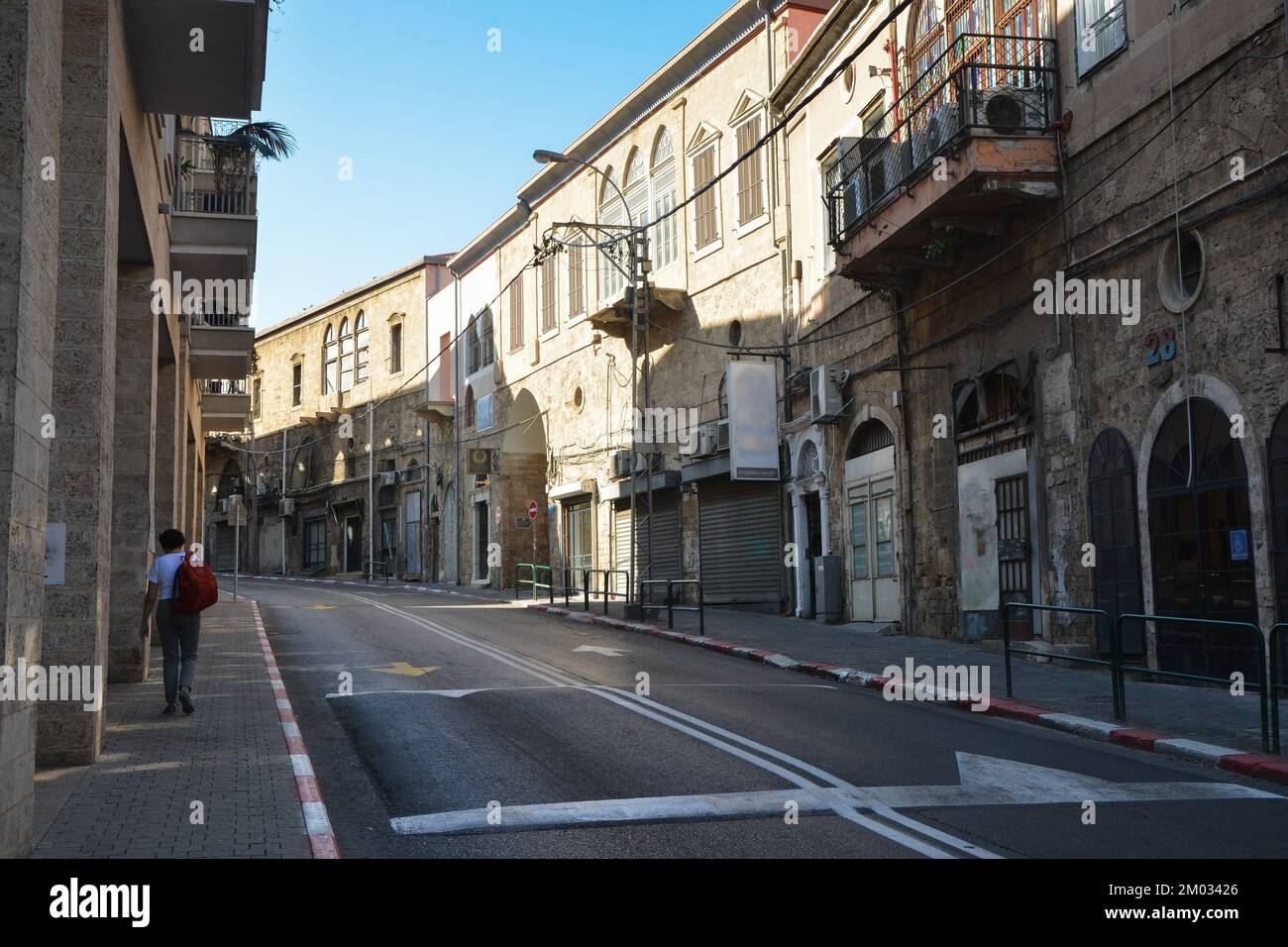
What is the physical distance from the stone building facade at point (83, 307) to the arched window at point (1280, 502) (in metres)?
10.4

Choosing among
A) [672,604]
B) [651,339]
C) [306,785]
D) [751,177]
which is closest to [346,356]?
[651,339]

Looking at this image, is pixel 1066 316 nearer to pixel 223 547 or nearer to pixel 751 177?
pixel 751 177

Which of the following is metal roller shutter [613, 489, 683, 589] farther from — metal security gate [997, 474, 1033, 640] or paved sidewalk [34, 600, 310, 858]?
paved sidewalk [34, 600, 310, 858]

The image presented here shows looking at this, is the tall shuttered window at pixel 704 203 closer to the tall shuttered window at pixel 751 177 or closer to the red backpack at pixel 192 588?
the tall shuttered window at pixel 751 177

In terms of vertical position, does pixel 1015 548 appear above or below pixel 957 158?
below

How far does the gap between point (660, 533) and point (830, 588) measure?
29.5 feet

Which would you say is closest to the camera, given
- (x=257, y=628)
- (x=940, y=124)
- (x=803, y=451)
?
(x=940, y=124)


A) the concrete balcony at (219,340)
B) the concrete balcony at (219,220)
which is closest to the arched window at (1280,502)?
the concrete balcony at (219,220)

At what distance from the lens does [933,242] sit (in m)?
18.0

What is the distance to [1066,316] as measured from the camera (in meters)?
15.9

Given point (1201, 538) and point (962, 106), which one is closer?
point (1201, 538)

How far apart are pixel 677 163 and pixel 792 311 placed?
690 centimetres
